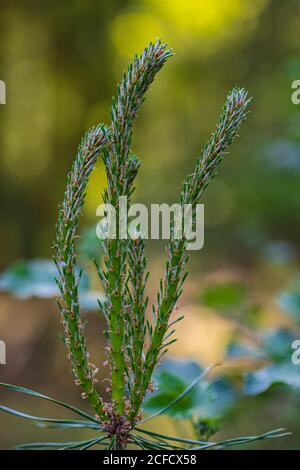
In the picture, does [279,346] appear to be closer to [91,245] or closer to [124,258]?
[91,245]

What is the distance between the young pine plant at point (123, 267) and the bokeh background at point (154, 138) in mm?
1588

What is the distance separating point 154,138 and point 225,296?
555cm

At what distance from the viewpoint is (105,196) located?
46 centimetres

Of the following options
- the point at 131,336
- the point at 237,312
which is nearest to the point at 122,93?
the point at 131,336

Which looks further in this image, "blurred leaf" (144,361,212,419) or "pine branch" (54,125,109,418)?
"blurred leaf" (144,361,212,419)

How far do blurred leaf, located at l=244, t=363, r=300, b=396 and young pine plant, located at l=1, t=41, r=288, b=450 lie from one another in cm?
34

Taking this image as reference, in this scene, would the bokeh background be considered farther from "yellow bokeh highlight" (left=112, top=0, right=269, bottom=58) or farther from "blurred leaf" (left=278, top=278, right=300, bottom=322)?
"blurred leaf" (left=278, top=278, right=300, bottom=322)

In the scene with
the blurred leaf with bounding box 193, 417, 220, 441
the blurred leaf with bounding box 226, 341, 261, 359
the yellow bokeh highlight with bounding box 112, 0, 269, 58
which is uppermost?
the yellow bokeh highlight with bounding box 112, 0, 269, 58

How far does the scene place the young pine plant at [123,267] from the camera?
44 centimetres

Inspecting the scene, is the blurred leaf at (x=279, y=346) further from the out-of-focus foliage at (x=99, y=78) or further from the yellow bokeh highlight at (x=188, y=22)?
the yellow bokeh highlight at (x=188, y=22)

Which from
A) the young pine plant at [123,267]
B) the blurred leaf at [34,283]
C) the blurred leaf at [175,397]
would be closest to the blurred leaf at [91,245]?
the blurred leaf at [34,283]

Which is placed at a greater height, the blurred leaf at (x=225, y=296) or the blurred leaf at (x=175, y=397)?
the blurred leaf at (x=225, y=296)

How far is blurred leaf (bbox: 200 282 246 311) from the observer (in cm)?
134

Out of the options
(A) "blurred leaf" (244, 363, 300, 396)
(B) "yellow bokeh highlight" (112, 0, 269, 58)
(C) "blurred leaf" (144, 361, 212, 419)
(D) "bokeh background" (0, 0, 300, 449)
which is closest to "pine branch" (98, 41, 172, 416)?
(C) "blurred leaf" (144, 361, 212, 419)
